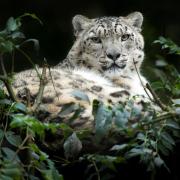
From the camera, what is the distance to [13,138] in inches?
136

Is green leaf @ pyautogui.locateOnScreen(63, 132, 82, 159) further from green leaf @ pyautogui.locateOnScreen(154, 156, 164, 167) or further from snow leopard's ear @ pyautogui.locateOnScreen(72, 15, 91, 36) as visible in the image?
snow leopard's ear @ pyautogui.locateOnScreen(72, 15, 91, 36)

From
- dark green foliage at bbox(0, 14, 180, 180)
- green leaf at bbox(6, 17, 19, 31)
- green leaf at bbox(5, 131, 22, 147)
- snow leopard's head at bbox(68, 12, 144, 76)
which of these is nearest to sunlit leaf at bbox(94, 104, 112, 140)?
dark green foliage at bbox(0, 14, 180, 180)

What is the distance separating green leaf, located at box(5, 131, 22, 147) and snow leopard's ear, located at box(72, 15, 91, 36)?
288 cm

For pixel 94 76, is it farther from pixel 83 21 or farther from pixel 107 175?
pixel 107 175

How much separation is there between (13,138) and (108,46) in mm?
2502

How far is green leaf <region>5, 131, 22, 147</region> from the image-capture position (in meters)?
3.42

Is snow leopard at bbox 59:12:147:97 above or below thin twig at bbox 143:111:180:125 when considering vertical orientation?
below

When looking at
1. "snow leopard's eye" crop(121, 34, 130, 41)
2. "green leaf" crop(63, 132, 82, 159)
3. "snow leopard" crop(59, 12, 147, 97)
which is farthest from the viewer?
"snow leopard's eye" crop(121, 34, 130, 41)

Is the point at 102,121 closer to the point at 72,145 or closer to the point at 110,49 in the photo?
the point at 72,145

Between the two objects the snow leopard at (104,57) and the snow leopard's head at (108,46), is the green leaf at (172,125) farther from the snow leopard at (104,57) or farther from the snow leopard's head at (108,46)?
the snow leopard's head at (108,46)

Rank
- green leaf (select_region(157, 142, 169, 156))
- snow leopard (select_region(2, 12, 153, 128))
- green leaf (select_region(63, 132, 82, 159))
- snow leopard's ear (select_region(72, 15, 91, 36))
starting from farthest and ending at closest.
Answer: snow leopard's ear (select_region(72, 15, 91, 36))
snow leopard (select_region(2, 12, 153, 128))
green leaf (select_region(157, 142, 169, 156))
green leaf (select_region(63, 132, 82, 159))

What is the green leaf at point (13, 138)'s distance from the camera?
3.42 meters

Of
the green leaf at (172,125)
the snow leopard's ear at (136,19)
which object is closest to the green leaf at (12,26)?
the green leaf at (172,125)

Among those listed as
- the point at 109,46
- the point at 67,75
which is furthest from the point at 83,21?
the point at 67,75
